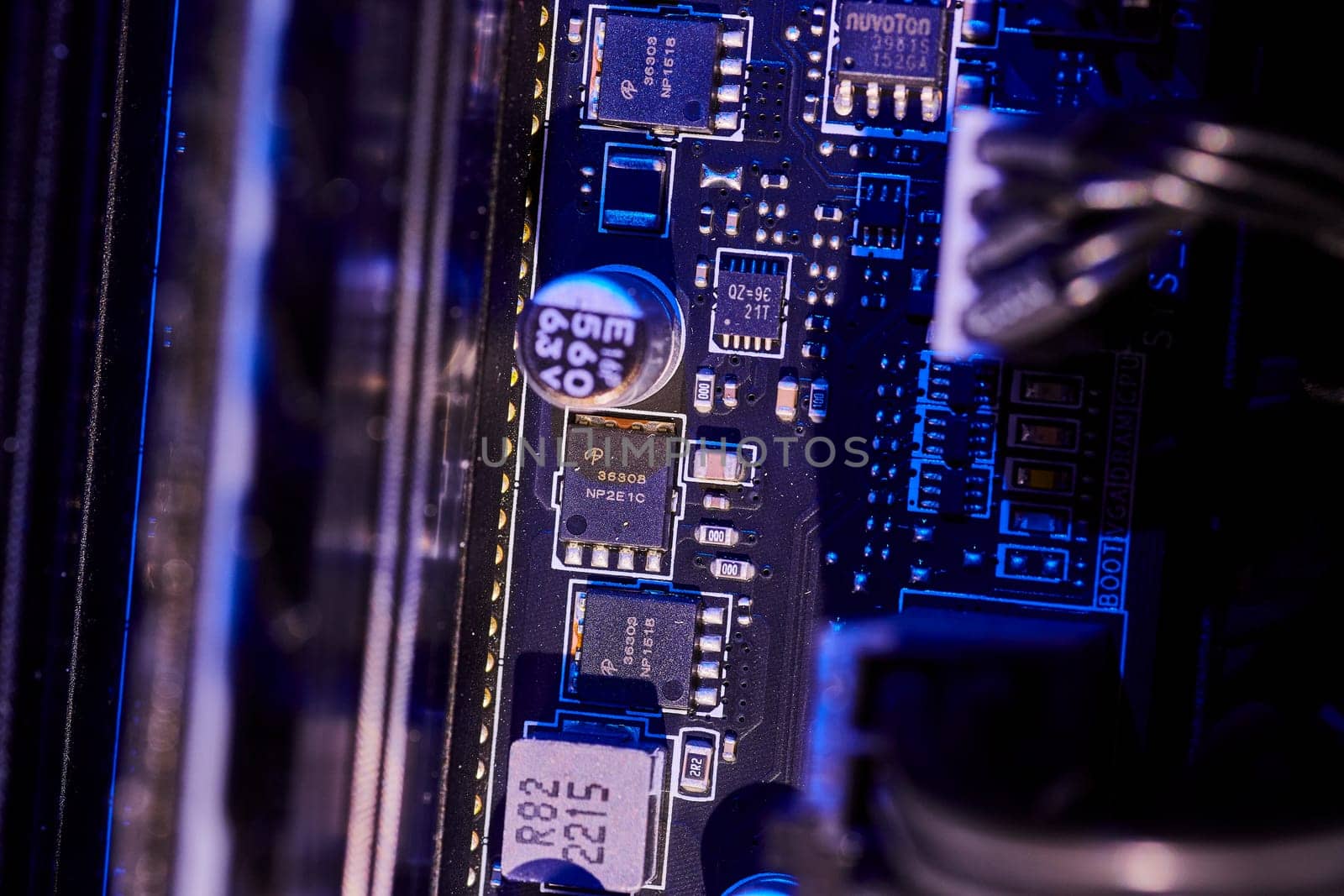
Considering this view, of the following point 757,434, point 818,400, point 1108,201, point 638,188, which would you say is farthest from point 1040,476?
point 638,188

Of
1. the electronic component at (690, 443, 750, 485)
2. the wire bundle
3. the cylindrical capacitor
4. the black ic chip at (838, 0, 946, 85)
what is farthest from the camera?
the electronic component at (690, 443, 750, 485)

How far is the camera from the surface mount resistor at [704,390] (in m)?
2.74

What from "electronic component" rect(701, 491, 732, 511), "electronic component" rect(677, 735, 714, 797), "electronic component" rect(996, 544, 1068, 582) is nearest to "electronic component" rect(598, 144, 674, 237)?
"electronic component" rect(701, 491, 732, 511)

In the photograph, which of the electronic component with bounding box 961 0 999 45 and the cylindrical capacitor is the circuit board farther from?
the cylindrical capacitor

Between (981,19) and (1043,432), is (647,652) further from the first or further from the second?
(981,19)

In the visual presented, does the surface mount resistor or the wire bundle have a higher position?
the wire bundle

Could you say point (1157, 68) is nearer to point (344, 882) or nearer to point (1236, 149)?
point (1236, 149)

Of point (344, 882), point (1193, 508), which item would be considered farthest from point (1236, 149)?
point (344, 882)

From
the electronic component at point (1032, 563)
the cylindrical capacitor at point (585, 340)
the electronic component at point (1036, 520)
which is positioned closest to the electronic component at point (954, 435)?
the electronic component at point (1036, 520)

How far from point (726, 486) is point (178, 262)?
1411 mm

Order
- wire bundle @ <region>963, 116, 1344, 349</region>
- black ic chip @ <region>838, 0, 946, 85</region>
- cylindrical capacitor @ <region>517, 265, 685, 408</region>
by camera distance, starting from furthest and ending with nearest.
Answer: black ic chip @ <region>838, 0, 946, 85</region> < cylindrical capacitor @ <region>517, 265, 685, 408</region> < wire bundle @ <region>963, 116, 1344, 349</region>

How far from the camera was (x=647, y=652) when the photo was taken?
107 inches

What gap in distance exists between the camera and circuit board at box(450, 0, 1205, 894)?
2.66 metres

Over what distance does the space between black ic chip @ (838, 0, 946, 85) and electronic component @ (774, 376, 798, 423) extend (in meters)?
0.80
